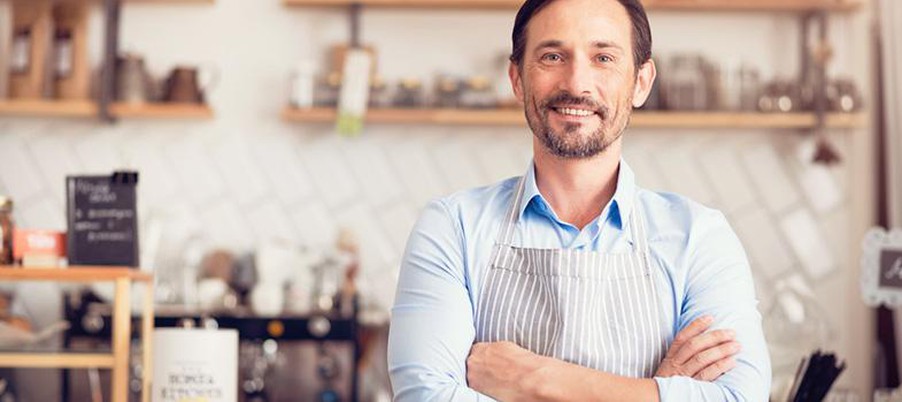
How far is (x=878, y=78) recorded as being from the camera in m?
4.97

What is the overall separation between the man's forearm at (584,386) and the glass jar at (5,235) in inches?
55.9

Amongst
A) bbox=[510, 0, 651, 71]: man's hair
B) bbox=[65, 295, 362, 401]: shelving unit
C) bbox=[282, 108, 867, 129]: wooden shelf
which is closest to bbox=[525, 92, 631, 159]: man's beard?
bbox=[510, 0, 651, 71]: man's hair

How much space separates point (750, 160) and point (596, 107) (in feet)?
11.0

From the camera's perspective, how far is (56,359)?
8.52 feet

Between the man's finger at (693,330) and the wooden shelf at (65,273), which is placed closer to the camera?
the man's finger at (693,330)

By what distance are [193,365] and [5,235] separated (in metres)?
0.61

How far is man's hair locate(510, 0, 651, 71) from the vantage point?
1901 mm

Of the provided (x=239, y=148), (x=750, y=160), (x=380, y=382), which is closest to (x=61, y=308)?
(x=239, y=148)

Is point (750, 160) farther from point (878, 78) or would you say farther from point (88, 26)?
point (88, 26)

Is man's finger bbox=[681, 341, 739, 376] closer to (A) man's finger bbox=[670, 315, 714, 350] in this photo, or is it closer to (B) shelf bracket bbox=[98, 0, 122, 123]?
(A) man's finger bbox=[670, 315, 714, 350]

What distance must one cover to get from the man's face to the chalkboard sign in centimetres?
125

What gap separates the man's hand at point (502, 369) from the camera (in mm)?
1794

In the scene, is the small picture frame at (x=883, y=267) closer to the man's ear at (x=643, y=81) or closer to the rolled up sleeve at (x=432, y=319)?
the man's ear at (x=643, y=81)

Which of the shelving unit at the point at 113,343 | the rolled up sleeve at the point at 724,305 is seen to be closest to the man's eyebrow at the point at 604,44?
the rolled up sleeve at the point at 724,305
